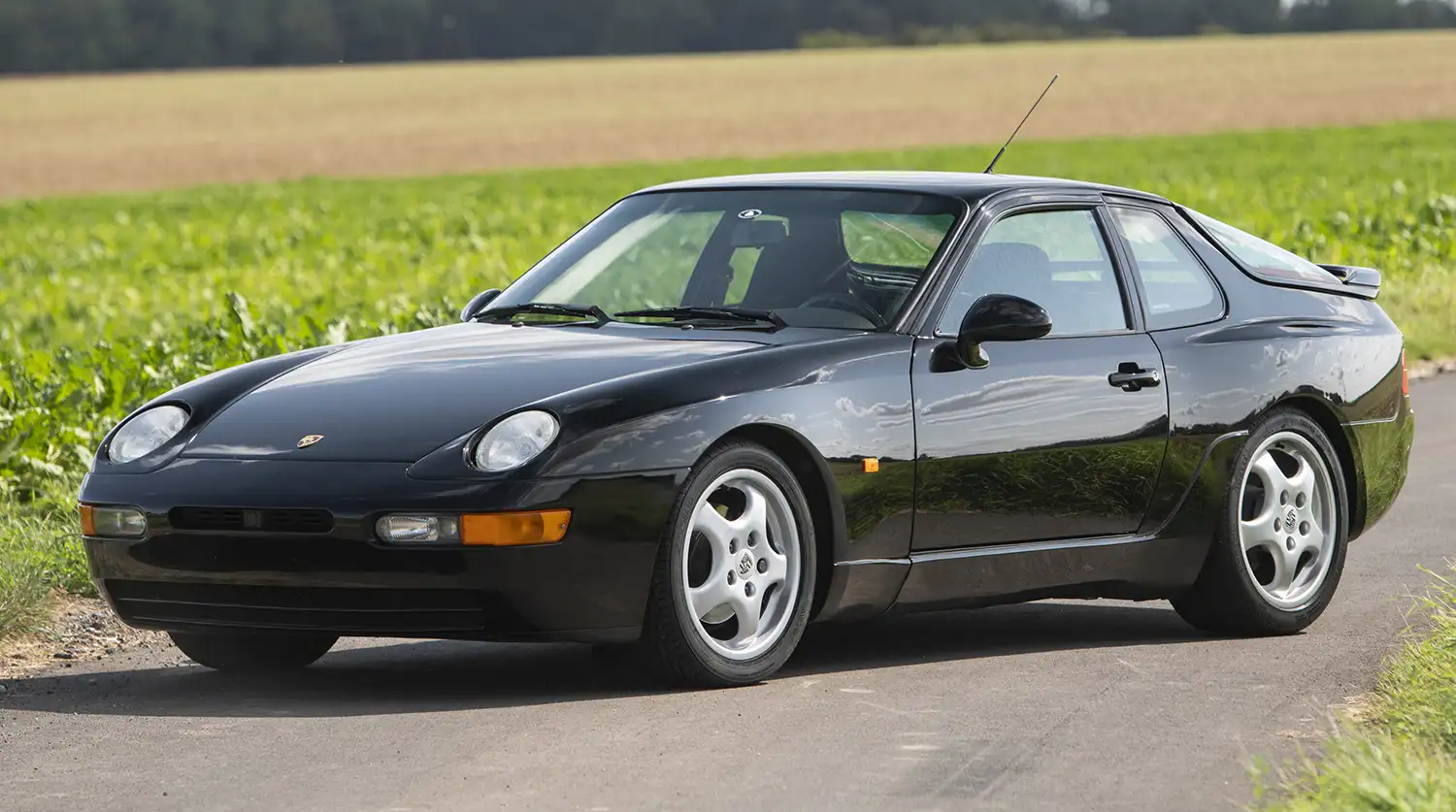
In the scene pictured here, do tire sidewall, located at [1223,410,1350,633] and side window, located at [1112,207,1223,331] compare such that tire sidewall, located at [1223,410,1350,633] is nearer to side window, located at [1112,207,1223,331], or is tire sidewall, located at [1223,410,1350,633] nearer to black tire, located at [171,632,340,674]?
side window, located at [1112,207,1223,331]

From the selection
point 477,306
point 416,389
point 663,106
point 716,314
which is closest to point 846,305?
point 716,314

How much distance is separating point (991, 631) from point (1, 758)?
3.29m

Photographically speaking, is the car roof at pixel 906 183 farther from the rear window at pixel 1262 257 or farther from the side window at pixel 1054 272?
the rear window at pixel 1262 257

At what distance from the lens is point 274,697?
6.99 metres

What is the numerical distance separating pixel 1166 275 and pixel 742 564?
7.16 ft

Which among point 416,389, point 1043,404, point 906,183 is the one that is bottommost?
point 1043,404

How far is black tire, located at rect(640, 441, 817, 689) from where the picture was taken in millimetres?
6609

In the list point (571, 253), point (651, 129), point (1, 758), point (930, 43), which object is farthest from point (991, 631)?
point (930, 43)

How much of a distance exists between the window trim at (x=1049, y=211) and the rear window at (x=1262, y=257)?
507 mm

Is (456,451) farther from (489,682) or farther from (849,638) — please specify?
Answer: (849,638)

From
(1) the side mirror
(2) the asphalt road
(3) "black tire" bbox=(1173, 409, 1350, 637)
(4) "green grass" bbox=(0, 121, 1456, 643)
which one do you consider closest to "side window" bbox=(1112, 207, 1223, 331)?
(3) "black tire" bbox=(1173, 409, 1350, 637)

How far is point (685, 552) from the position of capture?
665cm

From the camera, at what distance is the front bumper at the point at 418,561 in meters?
6.45

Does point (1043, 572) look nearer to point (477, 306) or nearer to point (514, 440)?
point (514, 440)
